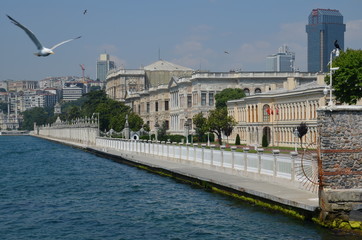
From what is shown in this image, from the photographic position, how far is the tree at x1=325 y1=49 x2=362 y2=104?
51688mm

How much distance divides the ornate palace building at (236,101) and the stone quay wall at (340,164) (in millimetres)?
39024

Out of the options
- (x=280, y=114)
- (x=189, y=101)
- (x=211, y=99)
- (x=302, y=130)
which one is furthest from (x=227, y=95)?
(x=302, y=130)

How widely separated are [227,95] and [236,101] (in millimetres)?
14809

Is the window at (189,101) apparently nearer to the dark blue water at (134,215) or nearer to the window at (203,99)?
the window at (203,99)

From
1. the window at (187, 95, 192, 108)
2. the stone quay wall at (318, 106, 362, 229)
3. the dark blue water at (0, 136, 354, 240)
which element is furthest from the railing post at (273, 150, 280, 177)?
the window at (187, 95, 192, 108)

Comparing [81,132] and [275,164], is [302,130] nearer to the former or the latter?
[275,164]

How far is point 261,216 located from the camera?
71.1 ft

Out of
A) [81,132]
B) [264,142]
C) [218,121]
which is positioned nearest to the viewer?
[264,142]

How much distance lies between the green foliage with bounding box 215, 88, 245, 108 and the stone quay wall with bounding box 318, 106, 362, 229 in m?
75.3

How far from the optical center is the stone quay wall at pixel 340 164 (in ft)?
61.6

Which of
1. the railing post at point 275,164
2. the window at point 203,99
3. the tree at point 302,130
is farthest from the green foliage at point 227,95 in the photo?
the railing post at point 275,164

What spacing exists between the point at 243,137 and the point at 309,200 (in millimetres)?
56950

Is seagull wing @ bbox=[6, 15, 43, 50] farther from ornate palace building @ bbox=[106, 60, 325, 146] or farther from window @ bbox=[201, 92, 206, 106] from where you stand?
window @ bbox=[201, 92, 206, 106]

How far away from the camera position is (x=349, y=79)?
5203 cm
